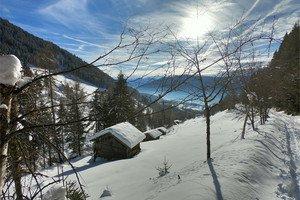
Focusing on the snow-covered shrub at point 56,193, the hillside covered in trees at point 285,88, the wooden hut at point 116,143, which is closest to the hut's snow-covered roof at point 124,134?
the wooden hut at point 116,143

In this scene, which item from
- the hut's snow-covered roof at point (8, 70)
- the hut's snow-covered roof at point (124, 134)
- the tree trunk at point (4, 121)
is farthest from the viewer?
the hut's snow-covered roof at point (124, 134)

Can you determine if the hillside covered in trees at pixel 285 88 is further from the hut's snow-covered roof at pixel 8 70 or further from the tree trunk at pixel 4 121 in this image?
the hut's snow-covered roof at pixel 8 70

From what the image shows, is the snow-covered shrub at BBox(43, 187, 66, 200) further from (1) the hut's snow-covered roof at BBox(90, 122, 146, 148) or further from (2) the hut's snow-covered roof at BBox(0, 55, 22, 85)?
(1) the hut's snow-covered roof at BBox(90, 122, 146, 148)

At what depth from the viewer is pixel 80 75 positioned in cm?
403

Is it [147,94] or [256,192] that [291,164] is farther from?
[147,94]

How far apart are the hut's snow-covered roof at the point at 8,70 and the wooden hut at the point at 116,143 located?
32471mm

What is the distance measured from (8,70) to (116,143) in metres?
34.2

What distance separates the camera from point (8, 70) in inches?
104

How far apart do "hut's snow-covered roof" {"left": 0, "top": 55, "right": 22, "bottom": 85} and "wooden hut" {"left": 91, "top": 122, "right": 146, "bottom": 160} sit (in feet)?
107

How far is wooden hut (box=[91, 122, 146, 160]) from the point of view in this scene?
35656 millimetres

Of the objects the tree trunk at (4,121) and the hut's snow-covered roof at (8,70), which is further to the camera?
the tree trunk at (4,121)

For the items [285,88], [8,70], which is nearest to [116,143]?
[285,88]

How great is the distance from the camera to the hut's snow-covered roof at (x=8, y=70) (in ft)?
8.63

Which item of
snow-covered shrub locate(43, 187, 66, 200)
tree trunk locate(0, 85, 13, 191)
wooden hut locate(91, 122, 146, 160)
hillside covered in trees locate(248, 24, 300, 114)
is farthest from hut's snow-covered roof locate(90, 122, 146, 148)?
tree trunk locate(0, 85, 13, 191)
